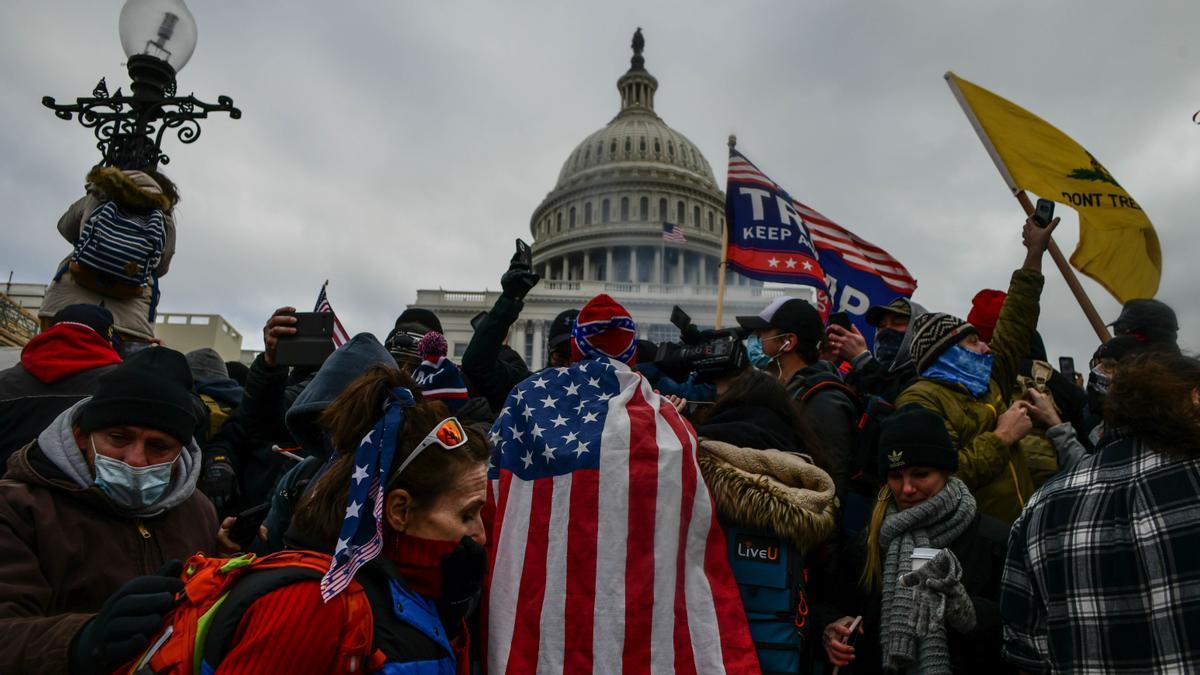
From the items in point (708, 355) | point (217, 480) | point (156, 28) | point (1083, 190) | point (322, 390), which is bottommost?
point (217, 480)

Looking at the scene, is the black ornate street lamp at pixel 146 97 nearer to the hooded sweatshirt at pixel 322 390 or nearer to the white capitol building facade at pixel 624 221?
the hooded sweatshirt at pixel 322 390

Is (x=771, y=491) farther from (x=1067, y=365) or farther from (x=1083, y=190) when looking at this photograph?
(x=1067, y=365)

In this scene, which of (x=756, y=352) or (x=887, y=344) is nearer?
(x=756, y=352)

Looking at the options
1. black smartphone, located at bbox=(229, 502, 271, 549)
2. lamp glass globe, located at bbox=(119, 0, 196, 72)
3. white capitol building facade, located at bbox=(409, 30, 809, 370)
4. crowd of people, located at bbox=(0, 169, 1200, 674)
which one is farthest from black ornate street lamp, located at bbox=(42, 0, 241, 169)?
white capitol building facade, located at bbox=(409, 30, 809, 370)

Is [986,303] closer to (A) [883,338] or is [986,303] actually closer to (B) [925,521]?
(A) [883,338]

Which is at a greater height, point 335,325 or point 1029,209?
point 1029,209

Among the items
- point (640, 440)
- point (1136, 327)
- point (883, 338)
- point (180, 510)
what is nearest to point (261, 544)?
point (180, 510)

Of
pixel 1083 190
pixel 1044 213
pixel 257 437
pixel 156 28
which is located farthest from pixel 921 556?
pixel 156 28

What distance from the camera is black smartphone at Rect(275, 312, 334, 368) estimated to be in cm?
305

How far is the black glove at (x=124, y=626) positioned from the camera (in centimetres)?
163

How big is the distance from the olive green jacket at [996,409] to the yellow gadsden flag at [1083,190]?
125 centimetres

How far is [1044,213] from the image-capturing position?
13.4 ft

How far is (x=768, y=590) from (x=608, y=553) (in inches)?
21.3

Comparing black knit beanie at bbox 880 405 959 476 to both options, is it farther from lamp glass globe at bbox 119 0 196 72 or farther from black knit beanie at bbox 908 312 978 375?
lamp glass globe at bbox 119 0 196 72
